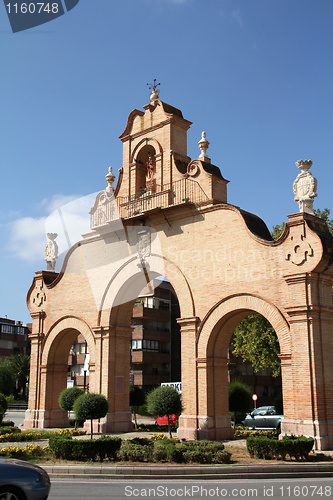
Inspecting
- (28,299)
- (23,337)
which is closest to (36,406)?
(28,299)

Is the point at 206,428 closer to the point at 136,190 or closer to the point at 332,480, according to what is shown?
the point at 332,480

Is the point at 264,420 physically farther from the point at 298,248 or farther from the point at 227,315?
the point at 298,248

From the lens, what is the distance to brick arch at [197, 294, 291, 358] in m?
18.0

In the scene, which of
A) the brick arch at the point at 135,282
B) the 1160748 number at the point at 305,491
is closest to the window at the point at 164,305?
the brick arch at the point at 135,282

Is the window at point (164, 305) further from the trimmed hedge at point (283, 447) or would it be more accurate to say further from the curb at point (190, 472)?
the curb at point (190, 472)

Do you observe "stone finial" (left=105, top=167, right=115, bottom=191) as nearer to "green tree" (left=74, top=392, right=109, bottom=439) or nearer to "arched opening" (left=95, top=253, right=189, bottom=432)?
"arched opening" (left=95, top=253, right=189, bottom=432)

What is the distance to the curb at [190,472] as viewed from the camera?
12.5 m

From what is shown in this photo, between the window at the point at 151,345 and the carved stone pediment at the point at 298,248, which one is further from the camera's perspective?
the window at the point at 151,345

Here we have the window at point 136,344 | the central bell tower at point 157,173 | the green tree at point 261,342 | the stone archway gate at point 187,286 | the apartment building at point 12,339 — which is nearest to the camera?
the stone archway gate at point 187,286

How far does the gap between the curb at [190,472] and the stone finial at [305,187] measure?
28.0 feet

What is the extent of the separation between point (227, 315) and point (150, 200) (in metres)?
Answer: 6.46

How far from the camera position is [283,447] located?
14.2 meters

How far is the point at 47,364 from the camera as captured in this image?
87.4ft

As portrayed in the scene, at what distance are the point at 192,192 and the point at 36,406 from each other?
1373 cm
